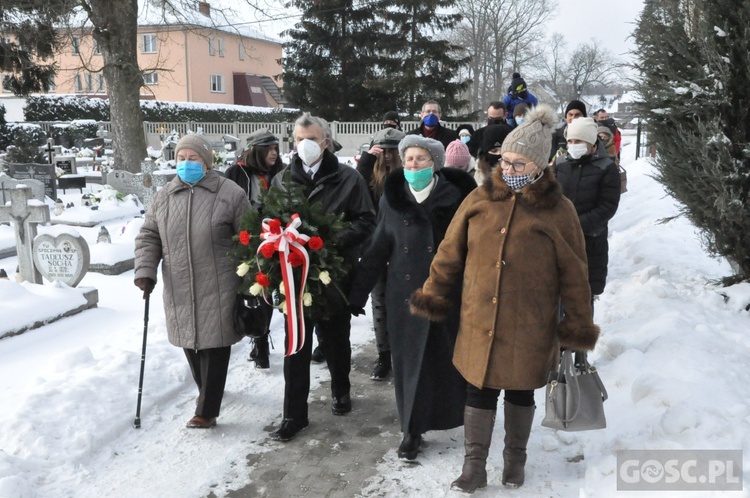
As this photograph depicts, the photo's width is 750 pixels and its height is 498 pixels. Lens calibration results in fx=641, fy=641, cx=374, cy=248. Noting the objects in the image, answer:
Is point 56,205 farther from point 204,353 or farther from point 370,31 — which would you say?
point 370,31

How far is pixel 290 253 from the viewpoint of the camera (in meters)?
4.09

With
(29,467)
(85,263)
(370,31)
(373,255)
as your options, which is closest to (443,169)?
(373,255)

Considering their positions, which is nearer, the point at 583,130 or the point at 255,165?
the point at 583,130

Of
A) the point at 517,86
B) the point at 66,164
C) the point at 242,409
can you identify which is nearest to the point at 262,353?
the point at 242,409

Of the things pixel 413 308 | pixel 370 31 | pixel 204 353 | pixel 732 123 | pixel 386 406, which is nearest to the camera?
pixel 413 308

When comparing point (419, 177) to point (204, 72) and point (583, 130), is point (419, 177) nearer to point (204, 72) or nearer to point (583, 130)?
point (583, 130)

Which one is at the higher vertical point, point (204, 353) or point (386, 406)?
point (204, 353)

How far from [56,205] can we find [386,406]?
34.2ft

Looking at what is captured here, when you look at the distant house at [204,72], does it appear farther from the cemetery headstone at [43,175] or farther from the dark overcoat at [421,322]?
the dark overcoat at [421,322]

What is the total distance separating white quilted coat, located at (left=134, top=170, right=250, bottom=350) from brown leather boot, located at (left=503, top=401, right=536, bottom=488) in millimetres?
1952

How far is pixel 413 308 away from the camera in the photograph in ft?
12.1

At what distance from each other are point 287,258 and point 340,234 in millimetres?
486

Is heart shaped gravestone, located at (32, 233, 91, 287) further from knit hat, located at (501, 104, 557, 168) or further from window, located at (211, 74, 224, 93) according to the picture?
window, located at (211, 74, 224, 93)

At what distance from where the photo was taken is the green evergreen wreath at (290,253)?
409 cm
